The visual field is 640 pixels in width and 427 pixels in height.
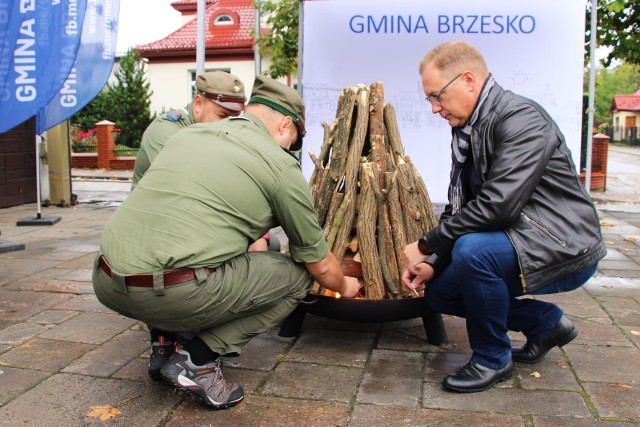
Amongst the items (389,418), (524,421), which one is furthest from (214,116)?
(524,421)

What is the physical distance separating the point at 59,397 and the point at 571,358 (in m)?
2.55

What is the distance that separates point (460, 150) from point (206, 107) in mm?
1436

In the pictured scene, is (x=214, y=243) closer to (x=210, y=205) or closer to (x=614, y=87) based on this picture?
(x=210, y=205)

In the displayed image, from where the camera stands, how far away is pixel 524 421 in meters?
2.77

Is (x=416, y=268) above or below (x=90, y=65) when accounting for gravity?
below

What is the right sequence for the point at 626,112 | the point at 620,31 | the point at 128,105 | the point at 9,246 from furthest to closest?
the point at 626,112 < the point at 128,105 < the point at 620,31 < the point at 9,246

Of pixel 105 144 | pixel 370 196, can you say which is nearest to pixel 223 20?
Answer: pixel 105 144

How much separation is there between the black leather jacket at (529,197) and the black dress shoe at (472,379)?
44 cm

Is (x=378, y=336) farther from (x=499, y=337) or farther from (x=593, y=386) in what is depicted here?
(x=593, y=386)

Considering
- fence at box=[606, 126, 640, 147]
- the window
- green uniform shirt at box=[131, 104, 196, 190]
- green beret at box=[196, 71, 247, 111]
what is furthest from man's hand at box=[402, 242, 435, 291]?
fence at box=[606, 126, 640, 147]

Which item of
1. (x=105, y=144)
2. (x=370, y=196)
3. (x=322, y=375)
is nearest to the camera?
(x=322, y=375)

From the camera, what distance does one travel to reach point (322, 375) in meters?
3.31

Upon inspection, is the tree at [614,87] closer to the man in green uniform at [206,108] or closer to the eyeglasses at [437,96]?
the man in green uniform at [206,108]

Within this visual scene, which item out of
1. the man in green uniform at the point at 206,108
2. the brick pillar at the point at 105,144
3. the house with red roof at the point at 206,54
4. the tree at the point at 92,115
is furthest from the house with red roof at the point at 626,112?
the man in green uniform at the point at 206,108
